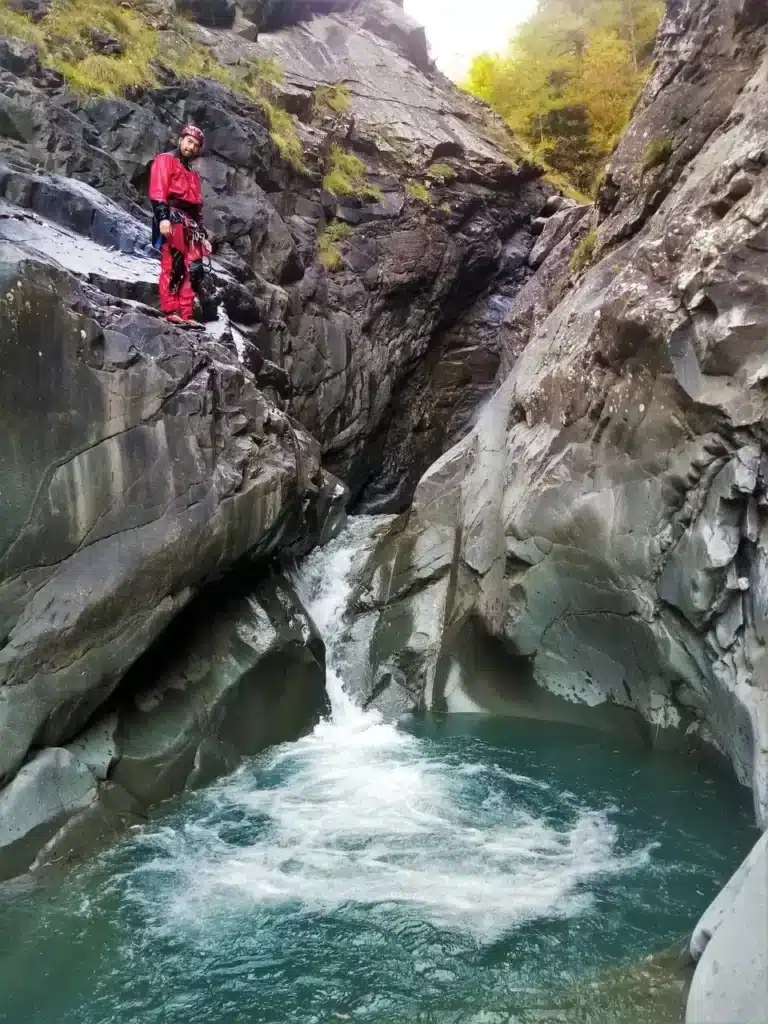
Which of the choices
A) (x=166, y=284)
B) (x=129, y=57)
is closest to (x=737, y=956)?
(x=166, y=284)

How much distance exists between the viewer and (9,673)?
733 cm

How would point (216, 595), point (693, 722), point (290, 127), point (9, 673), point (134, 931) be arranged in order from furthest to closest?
1. point (290, 127)
2. point (216, 595)
3. point (693, 722)
4. point (9, 673)
5. point (134, 931)

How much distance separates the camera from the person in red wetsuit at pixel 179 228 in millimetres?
10273

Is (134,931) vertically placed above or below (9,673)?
below

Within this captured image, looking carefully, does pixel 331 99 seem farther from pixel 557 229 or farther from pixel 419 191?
pixel 557 229

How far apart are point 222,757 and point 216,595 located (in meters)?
2.52

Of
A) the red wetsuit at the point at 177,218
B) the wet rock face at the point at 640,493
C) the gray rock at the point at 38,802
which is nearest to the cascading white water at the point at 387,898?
the gray rock at the point at 38,802

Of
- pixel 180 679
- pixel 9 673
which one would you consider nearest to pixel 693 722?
pixel 180 679

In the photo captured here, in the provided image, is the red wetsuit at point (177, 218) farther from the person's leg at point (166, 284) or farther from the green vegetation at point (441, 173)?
the green vegetation at point (441, 173)

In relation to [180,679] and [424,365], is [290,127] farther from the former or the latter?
[180,679]


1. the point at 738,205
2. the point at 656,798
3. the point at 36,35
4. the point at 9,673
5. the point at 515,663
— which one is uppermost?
the point at 36,35

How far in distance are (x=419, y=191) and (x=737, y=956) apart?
68.7 feet

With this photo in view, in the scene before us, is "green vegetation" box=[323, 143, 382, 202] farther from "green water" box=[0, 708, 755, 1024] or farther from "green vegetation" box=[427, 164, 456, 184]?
"green water" box=[0, 708, 755, 1024]

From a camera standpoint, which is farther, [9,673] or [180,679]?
[180,679]
